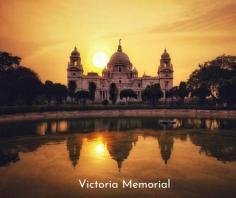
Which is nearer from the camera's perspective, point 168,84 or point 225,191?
point 225,191

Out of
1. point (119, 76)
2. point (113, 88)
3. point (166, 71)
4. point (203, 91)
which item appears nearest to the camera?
point (203, 91)

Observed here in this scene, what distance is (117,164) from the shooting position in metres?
15.7

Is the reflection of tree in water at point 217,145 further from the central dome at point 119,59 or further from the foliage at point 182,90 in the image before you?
the central dome at point 119,59

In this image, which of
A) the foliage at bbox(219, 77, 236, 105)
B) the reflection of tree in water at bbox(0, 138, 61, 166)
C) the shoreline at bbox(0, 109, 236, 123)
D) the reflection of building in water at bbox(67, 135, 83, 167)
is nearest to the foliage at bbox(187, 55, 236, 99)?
the foliage at bbox(219, 77, 236, 105)

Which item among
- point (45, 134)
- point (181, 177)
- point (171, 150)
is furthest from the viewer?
point (45, 134)

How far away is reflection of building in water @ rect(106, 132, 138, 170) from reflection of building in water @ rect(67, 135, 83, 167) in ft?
8.01

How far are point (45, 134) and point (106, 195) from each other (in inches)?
710

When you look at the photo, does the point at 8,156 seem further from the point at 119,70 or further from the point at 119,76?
the point at 119,70

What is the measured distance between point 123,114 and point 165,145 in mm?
31359

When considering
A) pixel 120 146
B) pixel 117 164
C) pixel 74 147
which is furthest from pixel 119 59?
pixel 117 164

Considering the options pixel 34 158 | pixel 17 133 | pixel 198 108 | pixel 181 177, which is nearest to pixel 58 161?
pixel 34 158

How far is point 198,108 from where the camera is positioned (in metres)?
53.2

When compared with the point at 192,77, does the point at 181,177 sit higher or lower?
lower

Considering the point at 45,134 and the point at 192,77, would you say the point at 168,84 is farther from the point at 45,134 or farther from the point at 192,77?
the point at 45,134
